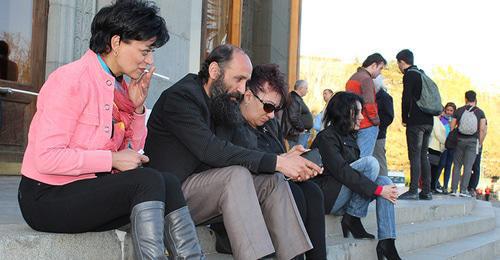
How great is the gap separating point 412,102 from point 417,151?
0.62 m

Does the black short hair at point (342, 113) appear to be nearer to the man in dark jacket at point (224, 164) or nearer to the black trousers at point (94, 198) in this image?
the man in dark jacket at point (224, 164)

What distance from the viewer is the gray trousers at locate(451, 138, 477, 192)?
36.0 ft

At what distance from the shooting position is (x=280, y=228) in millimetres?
3748

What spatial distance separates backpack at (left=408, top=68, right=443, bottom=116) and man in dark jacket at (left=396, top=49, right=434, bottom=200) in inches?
2.0

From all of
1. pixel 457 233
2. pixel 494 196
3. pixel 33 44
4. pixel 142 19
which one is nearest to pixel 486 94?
pixel 494 196

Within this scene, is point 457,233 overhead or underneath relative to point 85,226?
underneath

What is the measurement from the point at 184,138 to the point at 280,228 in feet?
2.41

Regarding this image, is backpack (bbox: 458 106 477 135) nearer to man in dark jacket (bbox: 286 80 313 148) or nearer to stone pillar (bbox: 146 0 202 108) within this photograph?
man in dark jacket (bbox: 286 80 313 148)

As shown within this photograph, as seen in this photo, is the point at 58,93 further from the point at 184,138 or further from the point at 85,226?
the point at 184,138

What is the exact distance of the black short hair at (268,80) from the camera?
436 cm

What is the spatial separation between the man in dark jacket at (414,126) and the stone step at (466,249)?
2.96 feet

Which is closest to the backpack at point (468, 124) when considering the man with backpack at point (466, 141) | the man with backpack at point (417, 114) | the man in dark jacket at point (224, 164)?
the man with backpack at point (466, 141)

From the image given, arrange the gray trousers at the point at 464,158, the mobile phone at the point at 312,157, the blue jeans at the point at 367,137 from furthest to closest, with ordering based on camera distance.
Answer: the gray trousers at the point at 464,158, the blue jeans at the point at 367,137, the mobile phone at the point at 312,157

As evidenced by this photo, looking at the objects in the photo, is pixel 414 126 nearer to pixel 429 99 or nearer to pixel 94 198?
pixel 429 99
